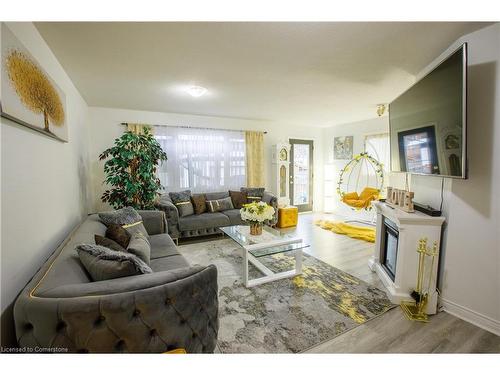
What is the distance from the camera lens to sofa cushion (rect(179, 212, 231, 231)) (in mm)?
3784

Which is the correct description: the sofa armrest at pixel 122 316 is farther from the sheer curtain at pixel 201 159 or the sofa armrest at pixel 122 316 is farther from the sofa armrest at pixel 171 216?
the sheer curtain at pixel 201 159

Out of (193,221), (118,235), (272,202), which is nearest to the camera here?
(118,235)

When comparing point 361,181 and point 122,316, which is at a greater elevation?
point 361,181

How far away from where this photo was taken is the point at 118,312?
3.18ft

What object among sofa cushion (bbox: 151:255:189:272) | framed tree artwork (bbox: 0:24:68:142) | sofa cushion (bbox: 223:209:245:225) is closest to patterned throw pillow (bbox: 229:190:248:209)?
sofa cushion (bbox: 223:209:245:225)

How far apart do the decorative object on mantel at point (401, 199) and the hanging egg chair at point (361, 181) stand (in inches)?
87.1

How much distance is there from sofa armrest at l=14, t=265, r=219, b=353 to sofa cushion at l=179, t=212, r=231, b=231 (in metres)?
2.69

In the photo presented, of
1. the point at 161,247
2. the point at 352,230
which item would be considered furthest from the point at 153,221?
the point at 352,230

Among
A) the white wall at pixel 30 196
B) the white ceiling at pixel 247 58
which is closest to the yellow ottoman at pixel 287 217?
the white ceiling at pixel 247 58

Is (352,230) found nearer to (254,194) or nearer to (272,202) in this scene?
(272,202)

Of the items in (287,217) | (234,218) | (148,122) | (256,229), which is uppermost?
(148,122)

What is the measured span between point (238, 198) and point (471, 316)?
3.59 meters

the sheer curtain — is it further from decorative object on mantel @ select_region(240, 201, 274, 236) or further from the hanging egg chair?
the hanging egg chair

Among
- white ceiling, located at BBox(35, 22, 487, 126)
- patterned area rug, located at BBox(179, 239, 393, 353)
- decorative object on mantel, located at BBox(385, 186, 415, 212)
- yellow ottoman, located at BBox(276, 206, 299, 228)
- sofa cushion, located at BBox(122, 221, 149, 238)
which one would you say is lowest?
patterned area rug, located at BBox(179, 239, 393, 353)
